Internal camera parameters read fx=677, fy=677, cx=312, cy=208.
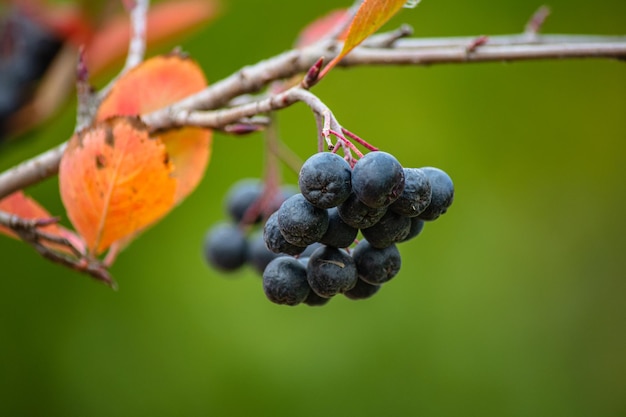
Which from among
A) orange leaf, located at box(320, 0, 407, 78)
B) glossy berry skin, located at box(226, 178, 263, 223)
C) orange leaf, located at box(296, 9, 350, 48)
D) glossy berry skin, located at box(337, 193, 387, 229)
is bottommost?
glossy berry skin, located at box(337, 193, 387, 229)

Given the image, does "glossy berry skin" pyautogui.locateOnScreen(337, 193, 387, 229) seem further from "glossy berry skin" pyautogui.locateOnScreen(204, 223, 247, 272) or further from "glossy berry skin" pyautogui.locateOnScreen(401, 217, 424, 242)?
"glossy berry skin" pyautogui.locateOnScreen(204, 223, 247, 272)

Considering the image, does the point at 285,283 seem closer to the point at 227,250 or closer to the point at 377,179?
the point at 377,179

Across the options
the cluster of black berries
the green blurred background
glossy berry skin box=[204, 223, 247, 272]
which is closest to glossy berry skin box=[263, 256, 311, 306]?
the cluster of black berries

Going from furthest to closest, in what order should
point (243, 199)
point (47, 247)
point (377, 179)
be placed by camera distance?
point (243, 199) < point (47, 247) < point (377, 179)

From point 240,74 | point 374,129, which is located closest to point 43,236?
point 240,74

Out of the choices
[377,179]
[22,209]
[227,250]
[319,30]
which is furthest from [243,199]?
[377,179]

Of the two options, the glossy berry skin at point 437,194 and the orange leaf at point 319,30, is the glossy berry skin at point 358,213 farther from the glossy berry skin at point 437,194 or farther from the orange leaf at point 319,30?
the orange leaf at point 319,30

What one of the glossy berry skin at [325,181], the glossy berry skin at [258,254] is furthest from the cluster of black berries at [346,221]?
the glossy berry skin at [258,254]
